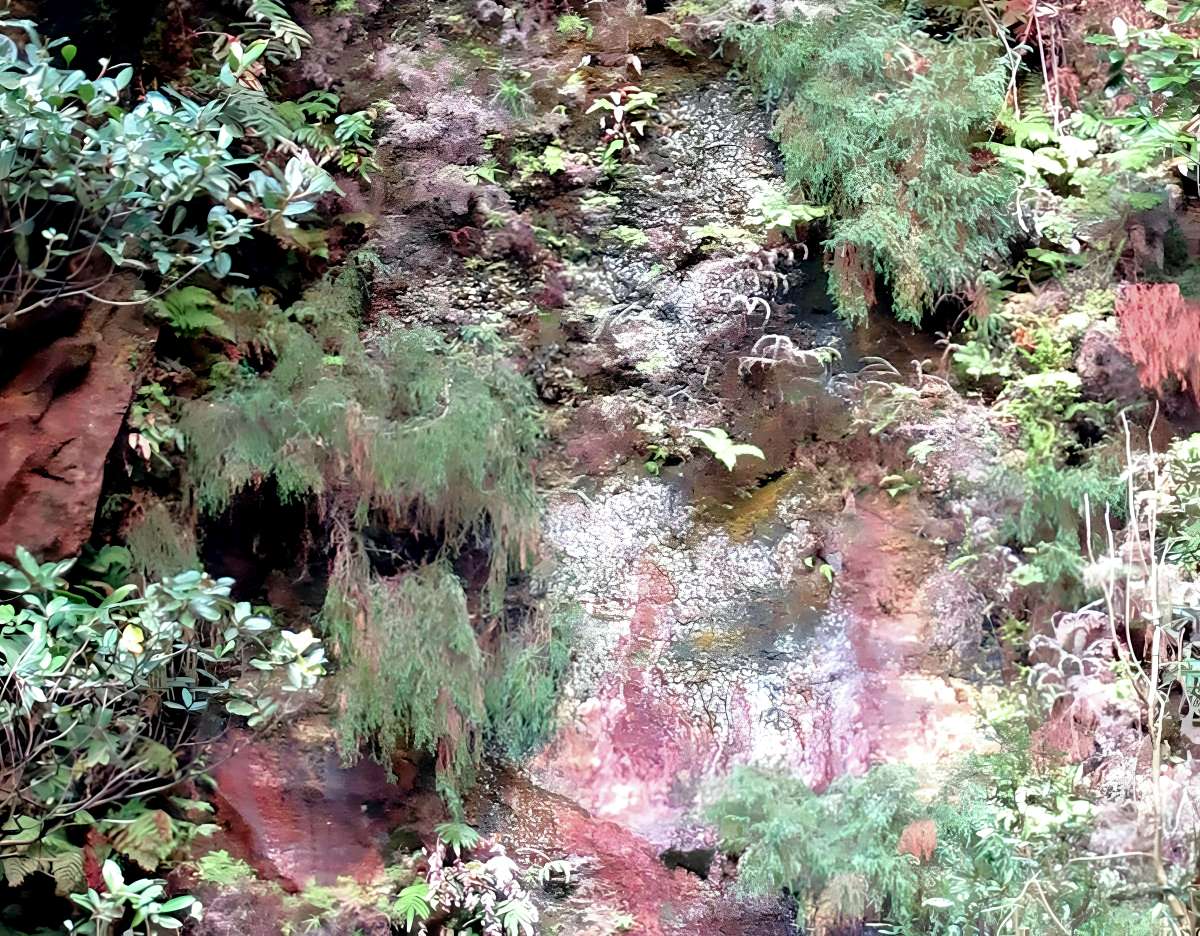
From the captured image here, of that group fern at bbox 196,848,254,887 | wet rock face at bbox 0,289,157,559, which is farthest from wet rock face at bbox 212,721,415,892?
wet rock face at bbox 0,289,157,559

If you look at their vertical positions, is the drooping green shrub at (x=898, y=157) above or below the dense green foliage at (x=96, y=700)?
above

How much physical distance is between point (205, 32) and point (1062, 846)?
5.60m

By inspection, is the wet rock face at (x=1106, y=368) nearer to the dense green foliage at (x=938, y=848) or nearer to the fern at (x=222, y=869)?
the dense green foliage at (x=938, y=848)

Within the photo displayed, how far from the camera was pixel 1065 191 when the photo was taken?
525 centimetres

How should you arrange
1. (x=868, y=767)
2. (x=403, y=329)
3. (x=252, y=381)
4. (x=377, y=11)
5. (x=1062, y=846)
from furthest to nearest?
(x=377, y=11)
(x=403, y=329)
(x=252, y=381)
(x=868, y=767)
(x=1062, y=846)

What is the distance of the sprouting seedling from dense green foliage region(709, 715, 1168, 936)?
1.46 m

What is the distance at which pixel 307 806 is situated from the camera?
413cm

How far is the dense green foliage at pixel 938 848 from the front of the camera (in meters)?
3.52

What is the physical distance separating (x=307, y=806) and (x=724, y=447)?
2.45m

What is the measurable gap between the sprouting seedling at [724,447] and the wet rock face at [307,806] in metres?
2.01

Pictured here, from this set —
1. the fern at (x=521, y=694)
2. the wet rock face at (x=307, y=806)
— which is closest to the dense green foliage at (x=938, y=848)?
the fern at (x=521, y=694)

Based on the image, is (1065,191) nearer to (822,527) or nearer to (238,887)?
(822,527)

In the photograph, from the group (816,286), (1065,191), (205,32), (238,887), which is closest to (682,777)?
(238,887)

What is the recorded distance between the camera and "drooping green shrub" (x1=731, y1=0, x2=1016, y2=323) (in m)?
5.00
